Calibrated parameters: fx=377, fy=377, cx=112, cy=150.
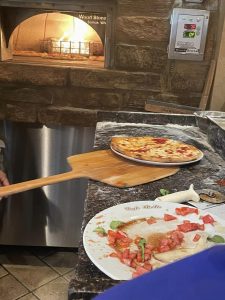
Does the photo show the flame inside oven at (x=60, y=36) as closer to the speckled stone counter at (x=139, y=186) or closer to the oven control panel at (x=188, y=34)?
the oven control panel at (x=188, y=34)

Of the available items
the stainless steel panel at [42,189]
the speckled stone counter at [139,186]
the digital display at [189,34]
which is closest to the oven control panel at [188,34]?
the digital display at [189,34]

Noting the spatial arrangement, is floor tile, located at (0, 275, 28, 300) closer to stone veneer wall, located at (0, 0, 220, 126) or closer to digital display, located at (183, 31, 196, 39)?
stone veneer wall, located at (0, 0, 220, 126)

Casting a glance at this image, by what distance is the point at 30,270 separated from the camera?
1.98 m

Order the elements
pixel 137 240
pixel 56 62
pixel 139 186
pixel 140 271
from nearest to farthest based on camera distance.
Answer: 1. pixel 140 271
2. pixel 137 240
3. pixel 139 186
4. pixel 56 62

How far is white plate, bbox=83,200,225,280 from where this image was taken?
651 millimetres

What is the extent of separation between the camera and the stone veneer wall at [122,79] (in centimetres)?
192

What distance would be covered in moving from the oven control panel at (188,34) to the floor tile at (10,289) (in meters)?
1.38

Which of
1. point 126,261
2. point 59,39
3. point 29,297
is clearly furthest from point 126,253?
point 59,39

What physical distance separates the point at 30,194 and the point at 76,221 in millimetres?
298

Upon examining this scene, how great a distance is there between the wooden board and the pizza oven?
956mm

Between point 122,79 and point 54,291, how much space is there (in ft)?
3.68

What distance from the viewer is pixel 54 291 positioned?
183 centimetres

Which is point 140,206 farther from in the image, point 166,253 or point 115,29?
point 115,29

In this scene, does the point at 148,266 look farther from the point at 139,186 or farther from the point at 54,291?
the point at 54,291
